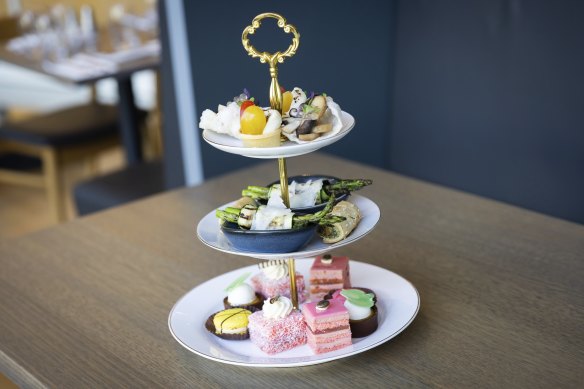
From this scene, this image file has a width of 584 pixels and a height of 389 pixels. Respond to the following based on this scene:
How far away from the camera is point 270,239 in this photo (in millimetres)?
890

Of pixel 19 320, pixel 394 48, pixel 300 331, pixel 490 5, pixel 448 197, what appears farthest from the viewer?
pixel 394 48

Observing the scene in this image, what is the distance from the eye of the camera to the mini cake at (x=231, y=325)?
3.24 feet

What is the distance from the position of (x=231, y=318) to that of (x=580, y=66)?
1115mm

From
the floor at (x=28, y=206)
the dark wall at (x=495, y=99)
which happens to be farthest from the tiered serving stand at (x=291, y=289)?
the floor at (x=28, y=206)

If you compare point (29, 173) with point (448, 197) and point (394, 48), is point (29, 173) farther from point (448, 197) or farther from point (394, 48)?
point (448, 197)

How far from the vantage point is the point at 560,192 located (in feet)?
6.02

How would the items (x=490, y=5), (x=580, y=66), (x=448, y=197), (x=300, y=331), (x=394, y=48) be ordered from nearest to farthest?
(x=300, y=331), (x=448, y=197), (x=580, y=66), (x=490, y=5), (x=394, y=48)

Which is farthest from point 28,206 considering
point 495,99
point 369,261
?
point 369,261

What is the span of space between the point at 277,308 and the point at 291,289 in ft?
0.23

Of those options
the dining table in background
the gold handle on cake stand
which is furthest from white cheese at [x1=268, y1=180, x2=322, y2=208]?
the dining table in background

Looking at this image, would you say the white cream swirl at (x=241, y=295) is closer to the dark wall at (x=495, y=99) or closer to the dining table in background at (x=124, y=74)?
the dark wall at (x=495, y=99)

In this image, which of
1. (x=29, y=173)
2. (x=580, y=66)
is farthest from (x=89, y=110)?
(x=580, y=66)

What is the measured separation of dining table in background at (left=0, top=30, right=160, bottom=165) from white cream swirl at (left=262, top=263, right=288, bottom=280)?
1684 millimetres

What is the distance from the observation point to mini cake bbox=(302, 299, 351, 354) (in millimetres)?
931
